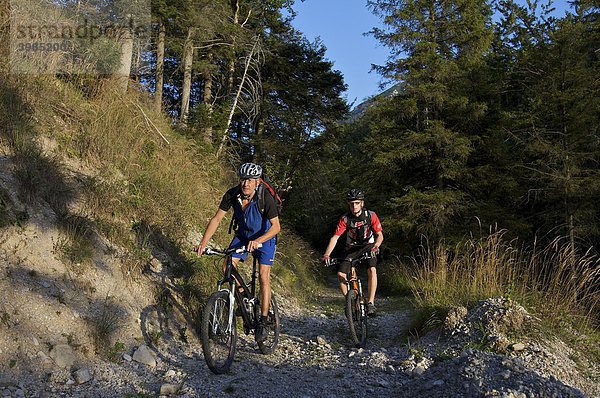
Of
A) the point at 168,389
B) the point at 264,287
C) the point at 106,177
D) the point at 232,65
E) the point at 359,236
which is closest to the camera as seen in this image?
the point at 168,389

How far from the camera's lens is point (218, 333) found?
14.1 ft

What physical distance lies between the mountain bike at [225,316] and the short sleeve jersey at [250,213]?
1.72 feet

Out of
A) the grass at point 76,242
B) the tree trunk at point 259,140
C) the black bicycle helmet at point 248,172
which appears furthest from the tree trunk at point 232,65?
the black bicycle helmet at point 248,172

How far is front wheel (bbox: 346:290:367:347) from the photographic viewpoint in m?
5.75

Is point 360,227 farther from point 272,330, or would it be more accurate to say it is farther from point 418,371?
point 418,371

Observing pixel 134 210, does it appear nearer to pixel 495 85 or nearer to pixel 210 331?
pixel 210 331

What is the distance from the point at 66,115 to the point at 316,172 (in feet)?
39.7

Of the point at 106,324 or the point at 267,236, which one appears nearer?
the point at 106,324

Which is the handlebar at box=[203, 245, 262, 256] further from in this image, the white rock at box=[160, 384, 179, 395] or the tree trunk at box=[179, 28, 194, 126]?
the tree trunk at box=[179, 28, 194, 126]

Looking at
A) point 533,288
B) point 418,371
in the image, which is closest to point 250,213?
point 418,371

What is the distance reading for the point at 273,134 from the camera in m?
18.2

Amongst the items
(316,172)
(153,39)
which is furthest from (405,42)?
(153,39)

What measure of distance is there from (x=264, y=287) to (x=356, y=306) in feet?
5.40

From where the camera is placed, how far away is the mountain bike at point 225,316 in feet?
13.8
